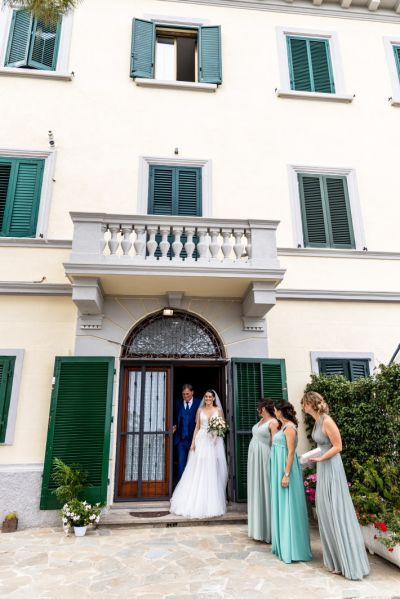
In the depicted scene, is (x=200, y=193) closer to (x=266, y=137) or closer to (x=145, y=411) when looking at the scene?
(x=266, y=137)

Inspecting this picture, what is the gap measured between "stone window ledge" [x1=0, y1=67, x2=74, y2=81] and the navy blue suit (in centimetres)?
694

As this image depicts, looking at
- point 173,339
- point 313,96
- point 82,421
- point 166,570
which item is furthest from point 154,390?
point 313,96

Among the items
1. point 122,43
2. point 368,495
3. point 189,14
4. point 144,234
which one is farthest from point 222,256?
point 189,14

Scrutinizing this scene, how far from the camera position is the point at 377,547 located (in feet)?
14.8

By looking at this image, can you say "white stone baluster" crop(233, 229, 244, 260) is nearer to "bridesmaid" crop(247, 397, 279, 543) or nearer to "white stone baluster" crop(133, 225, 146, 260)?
"white stone baluster" crop(133, 225, 146, 260)

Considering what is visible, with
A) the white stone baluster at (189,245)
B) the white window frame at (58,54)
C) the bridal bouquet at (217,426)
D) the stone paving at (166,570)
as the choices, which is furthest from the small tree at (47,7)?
the stone paving at (166,570)

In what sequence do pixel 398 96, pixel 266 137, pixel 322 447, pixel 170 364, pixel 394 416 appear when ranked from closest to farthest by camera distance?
pixel 322 447, pixel 394 416, pixel 170 364, pixel 266 137, pixel 398 96

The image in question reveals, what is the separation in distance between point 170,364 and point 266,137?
16.8ft

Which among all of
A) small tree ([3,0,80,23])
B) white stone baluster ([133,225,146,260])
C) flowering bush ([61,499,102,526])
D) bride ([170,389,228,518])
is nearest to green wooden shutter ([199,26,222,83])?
small tree ([3,0,80,23])

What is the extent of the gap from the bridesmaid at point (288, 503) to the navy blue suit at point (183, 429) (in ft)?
9.04

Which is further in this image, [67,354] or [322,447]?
[67,354]

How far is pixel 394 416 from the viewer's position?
4.95m

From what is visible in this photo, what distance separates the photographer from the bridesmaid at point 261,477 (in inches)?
198

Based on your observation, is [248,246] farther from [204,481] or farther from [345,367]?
[204,481]
